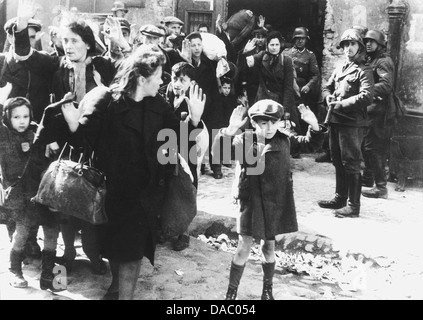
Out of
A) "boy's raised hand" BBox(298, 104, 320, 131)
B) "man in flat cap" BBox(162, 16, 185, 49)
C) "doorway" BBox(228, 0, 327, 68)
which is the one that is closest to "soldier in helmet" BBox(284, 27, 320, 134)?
"doorway" BBox(228, 0, 327, 68)

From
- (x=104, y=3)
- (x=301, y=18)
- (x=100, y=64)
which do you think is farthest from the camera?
(x=301, y=18)

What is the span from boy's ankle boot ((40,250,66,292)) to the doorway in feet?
26.6

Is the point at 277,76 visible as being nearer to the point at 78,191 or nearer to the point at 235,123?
the point at 235,123

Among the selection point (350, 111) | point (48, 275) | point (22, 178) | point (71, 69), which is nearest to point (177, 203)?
point (48, 275)

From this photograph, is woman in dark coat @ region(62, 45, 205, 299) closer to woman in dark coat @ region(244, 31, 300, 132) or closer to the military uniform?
woman in dark coat @ region(244, 31, 300, 132)

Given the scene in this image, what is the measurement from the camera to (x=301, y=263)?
5371 mm

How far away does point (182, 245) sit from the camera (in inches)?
204

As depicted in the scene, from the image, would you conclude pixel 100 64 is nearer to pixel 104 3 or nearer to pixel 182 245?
pixel 182 245

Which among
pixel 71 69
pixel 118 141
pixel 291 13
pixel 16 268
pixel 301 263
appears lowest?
pixel 301 263

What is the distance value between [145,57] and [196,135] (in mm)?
737

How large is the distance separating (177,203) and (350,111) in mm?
3259

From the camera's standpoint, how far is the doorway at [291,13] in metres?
11.5
